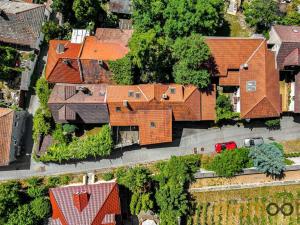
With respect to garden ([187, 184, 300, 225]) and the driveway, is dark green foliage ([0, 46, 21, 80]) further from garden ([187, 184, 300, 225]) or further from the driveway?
garden ([187, 184, 300, 225])

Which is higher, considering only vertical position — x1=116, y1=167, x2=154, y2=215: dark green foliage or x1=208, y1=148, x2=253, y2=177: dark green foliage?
x1=208, y1=148, x2=253, y2=177: dark green foliage

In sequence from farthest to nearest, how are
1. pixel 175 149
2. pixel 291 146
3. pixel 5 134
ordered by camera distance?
pixel 291 146
pixel 175 149
pixel 5 134

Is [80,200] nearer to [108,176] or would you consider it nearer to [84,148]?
[108,176]

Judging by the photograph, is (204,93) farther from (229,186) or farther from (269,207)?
(269,207)

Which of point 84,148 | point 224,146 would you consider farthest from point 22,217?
point 224,146

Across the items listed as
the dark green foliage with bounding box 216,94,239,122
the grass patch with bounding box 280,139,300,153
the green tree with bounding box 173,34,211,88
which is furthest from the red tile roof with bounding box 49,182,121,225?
the grass patch with bounding box 280,139,300,153
